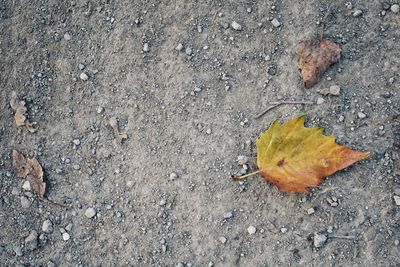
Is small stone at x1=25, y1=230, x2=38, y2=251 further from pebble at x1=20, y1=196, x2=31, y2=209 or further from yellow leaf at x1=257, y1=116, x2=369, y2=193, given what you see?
yellow leaf at x1=257, y1=116, x2=369, y2=193

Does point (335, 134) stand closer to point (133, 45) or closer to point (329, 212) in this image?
point (329, 212)

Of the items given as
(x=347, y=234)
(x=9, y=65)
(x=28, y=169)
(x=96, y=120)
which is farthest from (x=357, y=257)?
(x=9, y=65)

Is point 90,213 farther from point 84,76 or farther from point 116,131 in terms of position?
point 84,76

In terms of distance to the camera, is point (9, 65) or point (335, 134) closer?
point (335, 134)

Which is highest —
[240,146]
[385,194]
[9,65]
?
[9,65]

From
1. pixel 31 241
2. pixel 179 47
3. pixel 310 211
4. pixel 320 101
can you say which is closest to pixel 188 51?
pixel 179 47

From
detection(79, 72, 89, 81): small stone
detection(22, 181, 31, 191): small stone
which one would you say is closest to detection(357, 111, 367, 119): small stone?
detection(79, 72, 89, 81): small stone

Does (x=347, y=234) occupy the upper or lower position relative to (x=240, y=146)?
lower
